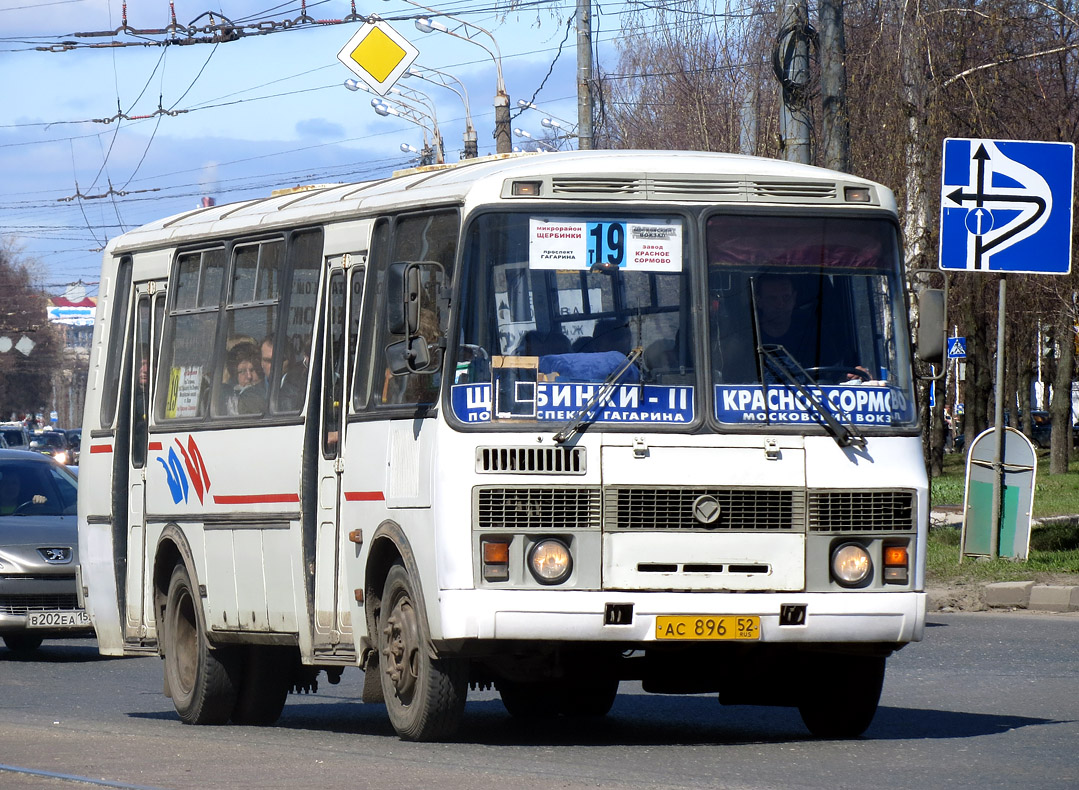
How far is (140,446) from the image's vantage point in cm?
1222

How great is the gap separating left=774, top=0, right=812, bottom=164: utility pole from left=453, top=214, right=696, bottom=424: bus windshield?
7.57 meters

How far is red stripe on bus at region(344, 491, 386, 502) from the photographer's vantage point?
9633 millimetres

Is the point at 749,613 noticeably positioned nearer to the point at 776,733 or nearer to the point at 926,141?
the point at 776,733

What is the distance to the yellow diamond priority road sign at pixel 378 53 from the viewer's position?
94.8ft

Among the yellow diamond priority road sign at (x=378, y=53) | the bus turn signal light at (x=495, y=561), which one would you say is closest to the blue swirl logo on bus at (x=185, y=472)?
the bus turn signal light at (x=495, y=561)

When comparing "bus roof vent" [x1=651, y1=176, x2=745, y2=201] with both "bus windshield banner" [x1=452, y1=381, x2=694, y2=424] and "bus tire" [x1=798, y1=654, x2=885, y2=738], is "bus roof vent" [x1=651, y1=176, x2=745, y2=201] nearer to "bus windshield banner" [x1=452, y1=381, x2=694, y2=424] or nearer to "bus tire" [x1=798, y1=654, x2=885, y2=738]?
"bus windshield banner" [x1=452, y1=381, x2=694, y2=424]

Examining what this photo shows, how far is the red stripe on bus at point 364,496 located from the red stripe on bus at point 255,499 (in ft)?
1.67

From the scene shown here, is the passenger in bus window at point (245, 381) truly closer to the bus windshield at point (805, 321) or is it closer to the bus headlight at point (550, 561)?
the bus headlight at point (550, 561)

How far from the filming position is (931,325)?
9.59m

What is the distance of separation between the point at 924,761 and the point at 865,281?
2214 mm

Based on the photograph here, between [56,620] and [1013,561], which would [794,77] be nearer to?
[1013,561]

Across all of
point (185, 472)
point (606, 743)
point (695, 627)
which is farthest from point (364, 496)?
point (185, 472)

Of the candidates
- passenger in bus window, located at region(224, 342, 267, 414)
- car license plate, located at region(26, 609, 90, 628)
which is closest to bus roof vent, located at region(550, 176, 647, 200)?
passenger in bus window, located at region(224, 342, 267, 414)

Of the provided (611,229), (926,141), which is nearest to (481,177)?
(611,229)
